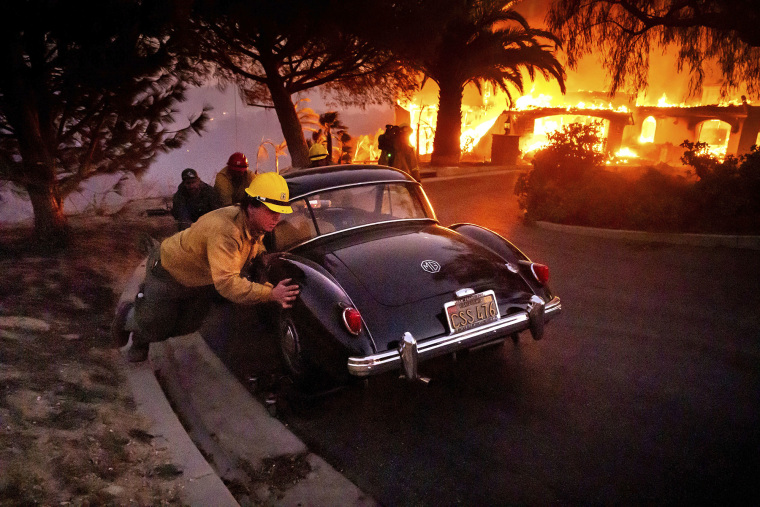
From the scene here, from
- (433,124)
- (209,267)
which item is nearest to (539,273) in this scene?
(209,267)

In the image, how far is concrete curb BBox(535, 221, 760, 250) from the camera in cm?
784

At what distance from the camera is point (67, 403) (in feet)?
11.4

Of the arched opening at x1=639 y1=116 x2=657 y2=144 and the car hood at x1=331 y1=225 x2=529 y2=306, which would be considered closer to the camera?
the car hood at x1=331 y1=225 x2=529 y2=306

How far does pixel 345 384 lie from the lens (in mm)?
3578

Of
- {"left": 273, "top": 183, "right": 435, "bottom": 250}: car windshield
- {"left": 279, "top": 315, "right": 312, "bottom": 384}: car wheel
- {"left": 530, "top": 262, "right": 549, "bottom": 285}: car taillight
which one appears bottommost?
{"left": 279, "top": 315, "right": 312, "bottom": 384}: car wheel

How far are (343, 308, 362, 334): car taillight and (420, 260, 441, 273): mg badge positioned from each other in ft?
2.39

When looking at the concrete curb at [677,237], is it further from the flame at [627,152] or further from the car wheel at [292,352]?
the flame at [627,152]

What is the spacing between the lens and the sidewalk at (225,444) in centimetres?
298

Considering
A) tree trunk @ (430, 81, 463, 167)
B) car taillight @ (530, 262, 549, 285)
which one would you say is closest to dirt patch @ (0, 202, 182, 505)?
car taillight @ (530, 262, 549, 285)

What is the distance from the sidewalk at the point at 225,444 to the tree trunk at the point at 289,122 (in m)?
9.75

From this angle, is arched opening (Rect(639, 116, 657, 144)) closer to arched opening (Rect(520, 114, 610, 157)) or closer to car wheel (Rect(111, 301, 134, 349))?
arched opening (Rect(520, 114, 610, 157))

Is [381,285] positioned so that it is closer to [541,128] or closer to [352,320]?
[352,320]

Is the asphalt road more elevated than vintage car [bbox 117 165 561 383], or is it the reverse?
vintage car [bbox 117 165 561 383]

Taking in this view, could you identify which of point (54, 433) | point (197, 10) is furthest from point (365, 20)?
point (54, 433)
